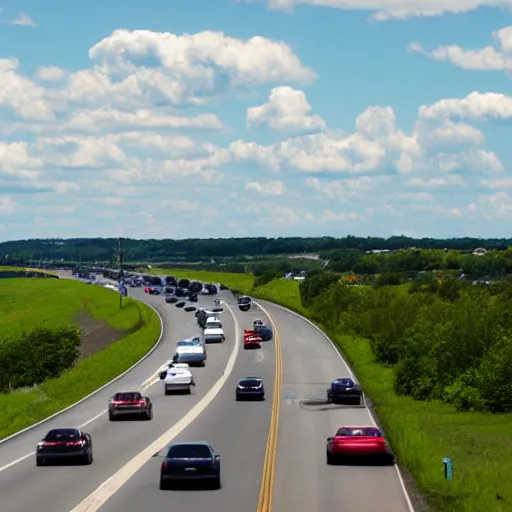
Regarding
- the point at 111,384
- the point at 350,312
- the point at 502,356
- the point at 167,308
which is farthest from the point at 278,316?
Result: the point at 502,356

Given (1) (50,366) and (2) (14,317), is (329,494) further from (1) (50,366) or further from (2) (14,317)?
(2) (14,317)

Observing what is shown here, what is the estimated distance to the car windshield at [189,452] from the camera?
1298 inches

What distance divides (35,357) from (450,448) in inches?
3059

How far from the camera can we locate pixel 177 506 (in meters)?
30.5

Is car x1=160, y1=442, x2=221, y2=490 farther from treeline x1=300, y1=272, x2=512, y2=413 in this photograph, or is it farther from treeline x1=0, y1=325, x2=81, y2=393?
treeline x1=0, y1=325, x2=81, y2=393

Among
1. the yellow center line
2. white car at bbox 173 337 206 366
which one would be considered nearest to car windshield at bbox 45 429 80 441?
the yellow center line

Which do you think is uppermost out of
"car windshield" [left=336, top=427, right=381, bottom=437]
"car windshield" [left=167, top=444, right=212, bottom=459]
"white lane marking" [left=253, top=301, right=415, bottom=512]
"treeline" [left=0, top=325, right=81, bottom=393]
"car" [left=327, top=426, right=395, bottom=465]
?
"car windshield" [left=167, top=444, right=212, bottom=459]

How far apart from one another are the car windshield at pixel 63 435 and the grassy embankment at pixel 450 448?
11379mm

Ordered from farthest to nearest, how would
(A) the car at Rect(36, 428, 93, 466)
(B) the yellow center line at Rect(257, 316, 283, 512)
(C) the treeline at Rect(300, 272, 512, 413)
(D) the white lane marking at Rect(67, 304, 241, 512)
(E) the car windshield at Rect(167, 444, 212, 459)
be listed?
(C) the treeline at Rect(300, 272, 512, 413), (A) the car at Rect(36, 428, 93, 466), (E) the car windshield at Rect(167, 444, 212, 459), (B) the yellow center line at Rect(257, 316, 283, 512), (D) the white lane marking at Rect(67, 304, 241, 512)

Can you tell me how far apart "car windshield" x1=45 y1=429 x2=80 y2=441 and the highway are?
1.02 meters

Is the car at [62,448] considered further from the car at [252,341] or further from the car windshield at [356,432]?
the car at [252,341]

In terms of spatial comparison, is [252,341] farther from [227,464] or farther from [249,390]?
[227,464]

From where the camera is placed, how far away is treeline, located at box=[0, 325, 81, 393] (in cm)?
11269

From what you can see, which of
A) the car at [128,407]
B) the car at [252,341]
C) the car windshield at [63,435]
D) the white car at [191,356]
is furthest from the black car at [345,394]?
the car at [252,341]
